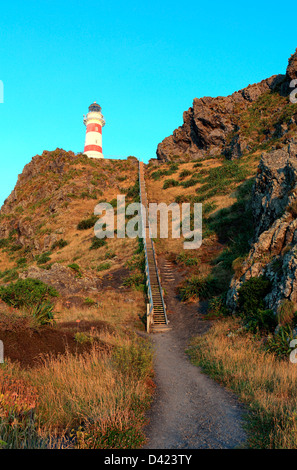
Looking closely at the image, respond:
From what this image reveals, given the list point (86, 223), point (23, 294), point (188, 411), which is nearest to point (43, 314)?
point (23, 294)

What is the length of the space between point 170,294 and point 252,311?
761cm

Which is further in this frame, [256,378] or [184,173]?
[184,173]

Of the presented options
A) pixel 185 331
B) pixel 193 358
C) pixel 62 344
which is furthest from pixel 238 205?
pixel 62 344

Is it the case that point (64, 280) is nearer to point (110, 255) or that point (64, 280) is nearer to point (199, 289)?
point (110, 255)

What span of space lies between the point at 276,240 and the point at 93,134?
215ft

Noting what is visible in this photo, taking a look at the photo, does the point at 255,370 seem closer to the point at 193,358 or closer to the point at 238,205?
the point at 193,358

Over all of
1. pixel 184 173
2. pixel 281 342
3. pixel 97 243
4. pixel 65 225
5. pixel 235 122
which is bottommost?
pixel 281 342

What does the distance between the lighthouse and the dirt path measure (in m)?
65.7

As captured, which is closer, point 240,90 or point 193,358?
point 193,358

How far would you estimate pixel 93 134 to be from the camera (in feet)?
228

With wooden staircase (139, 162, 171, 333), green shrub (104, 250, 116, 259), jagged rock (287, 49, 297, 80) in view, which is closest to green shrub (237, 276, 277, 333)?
wooden staircase (139, 162, 171, 333)

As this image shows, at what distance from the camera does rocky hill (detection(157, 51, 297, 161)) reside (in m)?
51.9

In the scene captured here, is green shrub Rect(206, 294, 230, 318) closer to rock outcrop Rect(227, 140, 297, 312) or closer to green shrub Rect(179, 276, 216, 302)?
rock outcrop Rect(227, 140, 297, 312)

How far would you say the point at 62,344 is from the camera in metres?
8.66
